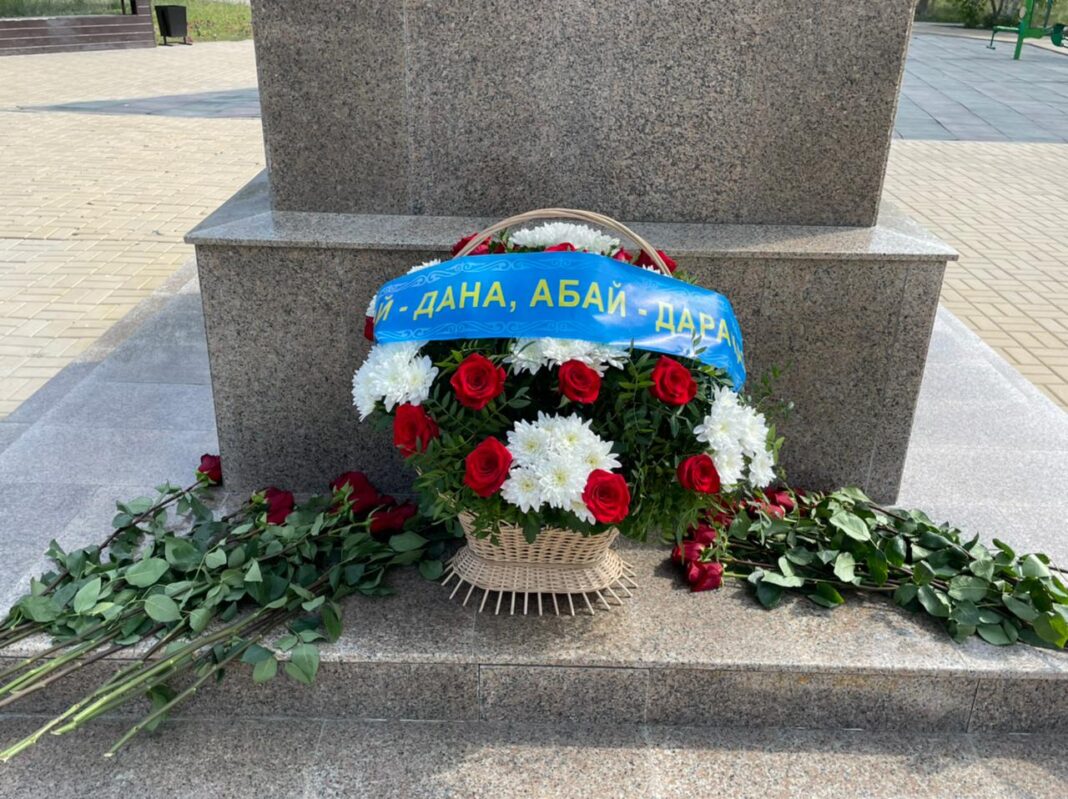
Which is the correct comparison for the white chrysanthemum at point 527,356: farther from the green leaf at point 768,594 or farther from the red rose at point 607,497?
the green leaf at point 768,594

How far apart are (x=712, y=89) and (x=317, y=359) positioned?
58.1 inches

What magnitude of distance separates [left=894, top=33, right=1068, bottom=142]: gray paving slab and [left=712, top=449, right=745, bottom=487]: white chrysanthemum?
963cm

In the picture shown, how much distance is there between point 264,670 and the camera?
234 centimetres

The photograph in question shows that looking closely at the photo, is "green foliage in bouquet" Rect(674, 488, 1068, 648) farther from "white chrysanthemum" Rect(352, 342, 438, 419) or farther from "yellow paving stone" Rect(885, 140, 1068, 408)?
"yellow paving stone" Rect(885, 140, 1068, 408)

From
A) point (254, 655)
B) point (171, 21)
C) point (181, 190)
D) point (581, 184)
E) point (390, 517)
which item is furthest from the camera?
point (171, 21)

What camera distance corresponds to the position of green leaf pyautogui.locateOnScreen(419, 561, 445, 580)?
2.71 metres

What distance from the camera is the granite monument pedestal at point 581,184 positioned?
2.94 meters

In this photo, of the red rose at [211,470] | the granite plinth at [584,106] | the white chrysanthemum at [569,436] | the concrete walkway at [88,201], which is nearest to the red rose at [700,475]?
the white chrysanthemum at [569,436]

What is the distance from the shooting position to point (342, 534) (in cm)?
279

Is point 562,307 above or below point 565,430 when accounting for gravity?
above

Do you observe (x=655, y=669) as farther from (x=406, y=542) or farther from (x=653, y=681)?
(x=406, y=542)

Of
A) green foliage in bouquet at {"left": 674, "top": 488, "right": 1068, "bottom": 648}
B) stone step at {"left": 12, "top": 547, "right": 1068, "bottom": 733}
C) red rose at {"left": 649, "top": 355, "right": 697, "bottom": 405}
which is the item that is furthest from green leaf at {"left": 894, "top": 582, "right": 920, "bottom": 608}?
red rose at {"left": 649, "top": 355, "right": 697, "bottom": 405}

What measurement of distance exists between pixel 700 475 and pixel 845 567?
2.53 feet

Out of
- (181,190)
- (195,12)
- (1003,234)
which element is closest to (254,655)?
(181,190)
